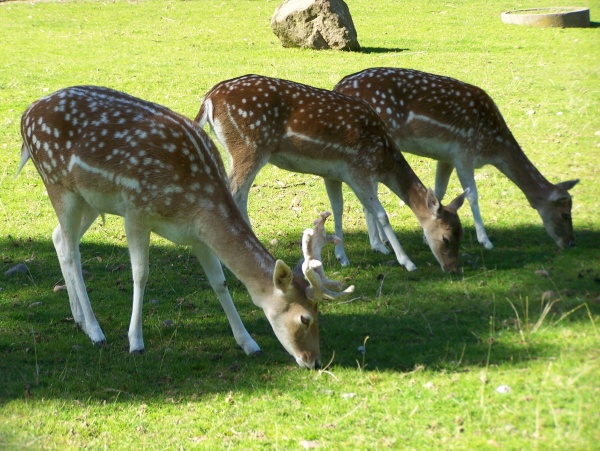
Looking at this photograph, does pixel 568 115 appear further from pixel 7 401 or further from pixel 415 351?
pixel 7 401

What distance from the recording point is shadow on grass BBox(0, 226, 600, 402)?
564 centimetres

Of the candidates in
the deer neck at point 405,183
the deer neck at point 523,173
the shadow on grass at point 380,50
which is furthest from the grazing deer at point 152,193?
the shadow on grass at point 380,50

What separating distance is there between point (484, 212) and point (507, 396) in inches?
187

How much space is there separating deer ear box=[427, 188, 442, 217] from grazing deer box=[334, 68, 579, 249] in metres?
0.86

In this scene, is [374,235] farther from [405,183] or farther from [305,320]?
[305,320]

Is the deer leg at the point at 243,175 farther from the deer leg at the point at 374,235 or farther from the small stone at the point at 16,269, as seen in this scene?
the small stone at the point at 16,269

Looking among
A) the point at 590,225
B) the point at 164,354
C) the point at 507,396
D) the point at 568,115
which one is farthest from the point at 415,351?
the point at 568,115

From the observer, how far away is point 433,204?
7711 millimetres

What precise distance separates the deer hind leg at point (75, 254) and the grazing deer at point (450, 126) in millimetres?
3356

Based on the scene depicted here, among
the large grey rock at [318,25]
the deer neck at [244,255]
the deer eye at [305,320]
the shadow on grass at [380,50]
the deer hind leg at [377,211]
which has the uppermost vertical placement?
the deer neck at [244,255]

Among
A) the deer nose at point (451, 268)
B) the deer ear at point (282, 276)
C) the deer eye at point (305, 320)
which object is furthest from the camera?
the deer nose at point (451, 268)

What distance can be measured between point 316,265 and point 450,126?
12.3 feet

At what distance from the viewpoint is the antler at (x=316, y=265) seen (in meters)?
5.34

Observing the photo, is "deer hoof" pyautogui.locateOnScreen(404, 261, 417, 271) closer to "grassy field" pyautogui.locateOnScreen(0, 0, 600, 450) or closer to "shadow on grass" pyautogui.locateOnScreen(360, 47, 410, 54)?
"grassy field" pyautogui.locateOnScreen(0, 0, 600, 450)
